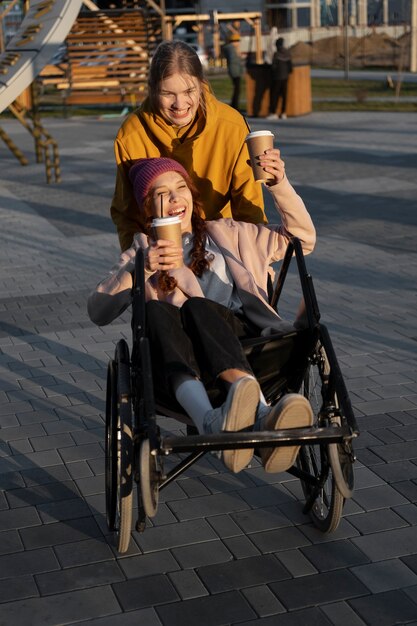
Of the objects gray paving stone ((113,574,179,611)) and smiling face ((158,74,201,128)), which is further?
smiling face ((158,74,201,128))

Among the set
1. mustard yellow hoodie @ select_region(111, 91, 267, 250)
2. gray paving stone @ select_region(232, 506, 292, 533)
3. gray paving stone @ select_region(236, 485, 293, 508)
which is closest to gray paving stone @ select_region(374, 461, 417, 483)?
gray paving stone @ select_region(236, 485, 293, 508)

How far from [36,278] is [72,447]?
381cm

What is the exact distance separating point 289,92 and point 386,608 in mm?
19351

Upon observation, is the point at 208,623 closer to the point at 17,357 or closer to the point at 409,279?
the point at 17,357

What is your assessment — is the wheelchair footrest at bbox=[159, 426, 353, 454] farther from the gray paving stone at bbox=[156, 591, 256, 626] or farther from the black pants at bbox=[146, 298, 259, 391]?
the gray paving stone at bbox=[156, 591, 256, 626]

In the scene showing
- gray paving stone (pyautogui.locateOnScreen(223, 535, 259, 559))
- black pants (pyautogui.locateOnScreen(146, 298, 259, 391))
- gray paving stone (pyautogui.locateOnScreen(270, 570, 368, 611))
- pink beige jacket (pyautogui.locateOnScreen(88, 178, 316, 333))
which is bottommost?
gray paving stone (pyautogui.locateOnScreen(223, 535, 259, 559))

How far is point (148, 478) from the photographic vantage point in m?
3.38

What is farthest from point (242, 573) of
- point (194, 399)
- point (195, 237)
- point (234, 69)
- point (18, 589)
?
point (234, 69)

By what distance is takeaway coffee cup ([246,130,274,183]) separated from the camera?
3959 millimetres

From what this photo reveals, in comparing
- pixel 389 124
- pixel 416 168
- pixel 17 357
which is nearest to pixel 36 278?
pixel 17 357

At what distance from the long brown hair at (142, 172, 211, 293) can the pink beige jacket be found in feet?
0.13

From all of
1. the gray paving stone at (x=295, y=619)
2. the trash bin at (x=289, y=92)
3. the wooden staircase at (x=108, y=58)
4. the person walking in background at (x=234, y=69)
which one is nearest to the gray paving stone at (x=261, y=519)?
the gray paving stone at (x=295, y=619)

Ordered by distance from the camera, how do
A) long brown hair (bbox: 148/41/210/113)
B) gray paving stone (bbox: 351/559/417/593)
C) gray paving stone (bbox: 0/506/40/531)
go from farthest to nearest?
long brown hair (bbox: 148/41/210/113) → gray paving stone (bbox: 0/506/40/531) → gray paving stone (bbox: 351/559/417/593)

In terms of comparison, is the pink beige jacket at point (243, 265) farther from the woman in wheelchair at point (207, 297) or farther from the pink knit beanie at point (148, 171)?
the pink knit beanie at point (148, 171)
